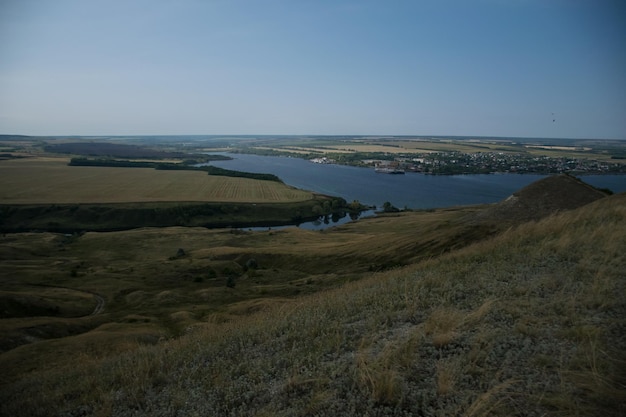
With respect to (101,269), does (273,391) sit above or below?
above

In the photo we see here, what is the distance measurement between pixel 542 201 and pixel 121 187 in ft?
379

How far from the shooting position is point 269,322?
34.9 feet

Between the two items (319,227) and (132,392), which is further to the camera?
(319,227)

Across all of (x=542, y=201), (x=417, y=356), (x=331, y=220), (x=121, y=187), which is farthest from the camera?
(x=121, y=187)

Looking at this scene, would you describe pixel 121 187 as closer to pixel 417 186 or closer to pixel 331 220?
pixel 331 220

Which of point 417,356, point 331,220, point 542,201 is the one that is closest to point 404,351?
point 417,356

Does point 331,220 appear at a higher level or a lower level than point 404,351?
lower

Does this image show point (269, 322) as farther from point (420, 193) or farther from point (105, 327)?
point (420, 193)

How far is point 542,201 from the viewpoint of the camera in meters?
34.9

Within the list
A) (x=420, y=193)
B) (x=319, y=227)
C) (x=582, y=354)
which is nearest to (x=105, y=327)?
(x=582, y=354)

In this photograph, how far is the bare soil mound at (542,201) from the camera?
33781 millimetres

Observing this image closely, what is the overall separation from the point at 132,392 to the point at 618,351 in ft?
30.3

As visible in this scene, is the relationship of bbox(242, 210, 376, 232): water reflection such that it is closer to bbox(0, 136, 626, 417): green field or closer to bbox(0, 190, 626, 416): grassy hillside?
bbox(0, 136, 626, 417): green field

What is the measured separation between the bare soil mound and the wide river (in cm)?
6651
